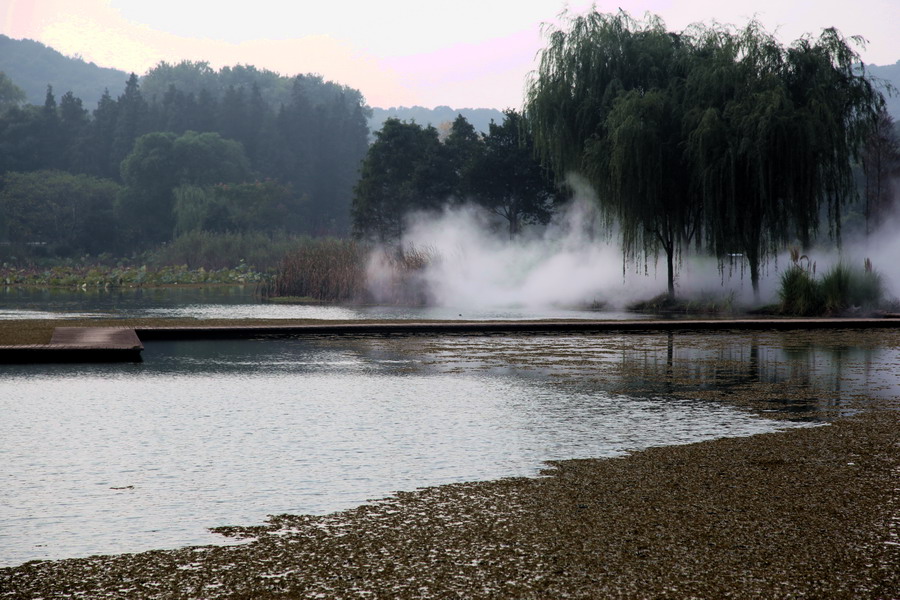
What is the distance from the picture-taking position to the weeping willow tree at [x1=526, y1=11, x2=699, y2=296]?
85.1 ft

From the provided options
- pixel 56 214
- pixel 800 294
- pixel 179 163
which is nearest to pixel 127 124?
pixel 179 163

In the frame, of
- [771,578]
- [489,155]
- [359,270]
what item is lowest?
[771,578]

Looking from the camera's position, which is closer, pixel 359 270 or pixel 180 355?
pixel 180 355

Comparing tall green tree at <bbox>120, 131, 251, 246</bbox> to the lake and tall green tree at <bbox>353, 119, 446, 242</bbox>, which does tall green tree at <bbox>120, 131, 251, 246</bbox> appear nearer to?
tall green tree at <bbox>353, 119, 446, 242</bbox>

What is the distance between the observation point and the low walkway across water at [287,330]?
12430 mm

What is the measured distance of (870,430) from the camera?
7289 mm

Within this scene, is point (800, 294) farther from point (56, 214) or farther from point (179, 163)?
point (179, 163)

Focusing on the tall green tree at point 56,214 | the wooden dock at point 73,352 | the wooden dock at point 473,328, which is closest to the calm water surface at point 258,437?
the wooden dock at point 73,352

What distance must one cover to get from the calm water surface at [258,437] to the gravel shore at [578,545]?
0.32 m

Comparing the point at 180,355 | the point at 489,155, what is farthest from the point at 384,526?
the point at 489,155

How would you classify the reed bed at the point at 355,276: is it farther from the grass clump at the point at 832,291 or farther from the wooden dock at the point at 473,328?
the wooden dock at the point at 473,328

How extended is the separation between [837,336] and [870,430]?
951 centimetres

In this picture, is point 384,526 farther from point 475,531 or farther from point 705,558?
point 705,558

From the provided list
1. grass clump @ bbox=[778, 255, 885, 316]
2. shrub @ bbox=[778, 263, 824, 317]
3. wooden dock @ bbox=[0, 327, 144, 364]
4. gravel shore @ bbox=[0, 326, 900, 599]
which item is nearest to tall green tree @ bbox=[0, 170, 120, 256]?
shrub @ bbox=[778, 263, 824, 317]
